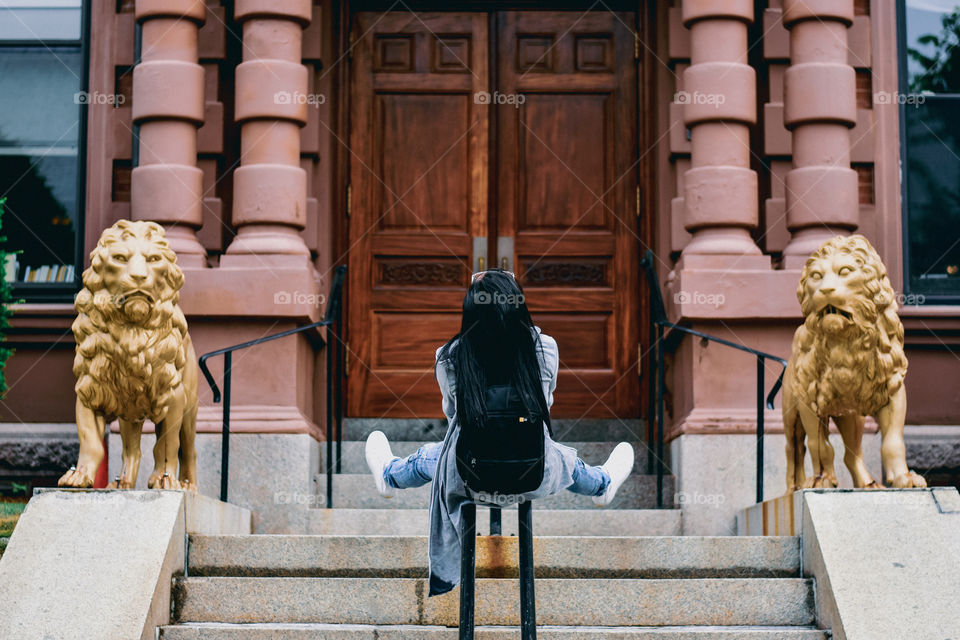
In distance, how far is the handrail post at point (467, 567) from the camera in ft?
16.7

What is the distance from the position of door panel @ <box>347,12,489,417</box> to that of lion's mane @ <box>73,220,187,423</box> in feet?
11.1

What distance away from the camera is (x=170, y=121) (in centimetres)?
948

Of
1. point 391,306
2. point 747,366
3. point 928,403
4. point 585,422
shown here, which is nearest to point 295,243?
point 391,306

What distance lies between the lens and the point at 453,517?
5.37 meters

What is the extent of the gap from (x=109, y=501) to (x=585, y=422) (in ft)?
14.6

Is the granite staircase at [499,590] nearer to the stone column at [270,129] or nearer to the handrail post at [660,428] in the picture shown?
the handrail post at [660,428]

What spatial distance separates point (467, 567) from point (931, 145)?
22.0 ft

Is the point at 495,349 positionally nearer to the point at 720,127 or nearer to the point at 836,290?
the point at 836,290

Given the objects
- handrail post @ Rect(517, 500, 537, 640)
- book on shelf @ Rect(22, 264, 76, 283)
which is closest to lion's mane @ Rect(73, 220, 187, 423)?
handrail post @ Rect(517, 500, 537, 640)

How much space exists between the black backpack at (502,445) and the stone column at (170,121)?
15.4 ft
